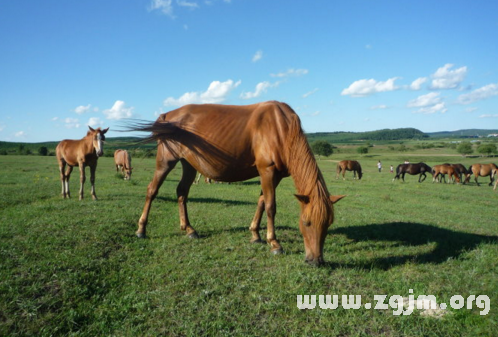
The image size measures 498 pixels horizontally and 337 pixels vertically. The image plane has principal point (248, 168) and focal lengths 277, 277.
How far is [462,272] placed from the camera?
14.5ft

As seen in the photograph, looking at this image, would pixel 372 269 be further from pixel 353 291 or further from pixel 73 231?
pixel 73 231

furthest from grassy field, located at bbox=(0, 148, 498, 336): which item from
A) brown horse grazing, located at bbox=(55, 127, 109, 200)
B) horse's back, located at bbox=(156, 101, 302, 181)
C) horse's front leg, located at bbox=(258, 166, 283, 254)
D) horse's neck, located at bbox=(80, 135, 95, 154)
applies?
horse's neck, located at bbox=(80, 135, 95, 154)

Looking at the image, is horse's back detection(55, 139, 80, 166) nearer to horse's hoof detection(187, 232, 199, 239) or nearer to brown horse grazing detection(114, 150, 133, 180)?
horse's hoof detection(187, 232, 199, 239)

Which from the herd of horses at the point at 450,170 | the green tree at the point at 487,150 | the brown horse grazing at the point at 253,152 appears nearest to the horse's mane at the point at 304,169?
the brown horse grazing at the point at 253,152

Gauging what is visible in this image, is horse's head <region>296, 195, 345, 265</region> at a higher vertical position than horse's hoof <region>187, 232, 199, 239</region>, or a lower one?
higher

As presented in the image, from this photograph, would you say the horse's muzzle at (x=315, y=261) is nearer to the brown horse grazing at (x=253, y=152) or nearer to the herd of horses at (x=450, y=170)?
the brown horse grazing at (x=253, y=152)

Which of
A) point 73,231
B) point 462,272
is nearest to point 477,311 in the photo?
point 462,272

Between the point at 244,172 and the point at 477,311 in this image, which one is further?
the point at 244,172

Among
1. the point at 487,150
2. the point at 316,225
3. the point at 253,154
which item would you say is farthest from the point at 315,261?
the point at 487,150

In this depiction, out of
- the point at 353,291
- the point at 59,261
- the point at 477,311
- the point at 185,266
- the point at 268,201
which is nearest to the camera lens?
the point at 477,311

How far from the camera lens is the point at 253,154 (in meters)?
5.36

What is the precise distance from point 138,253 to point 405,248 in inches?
205

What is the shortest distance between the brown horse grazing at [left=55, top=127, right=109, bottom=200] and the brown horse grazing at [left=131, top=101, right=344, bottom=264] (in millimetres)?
4855

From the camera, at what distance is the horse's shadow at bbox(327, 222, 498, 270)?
194 inches
